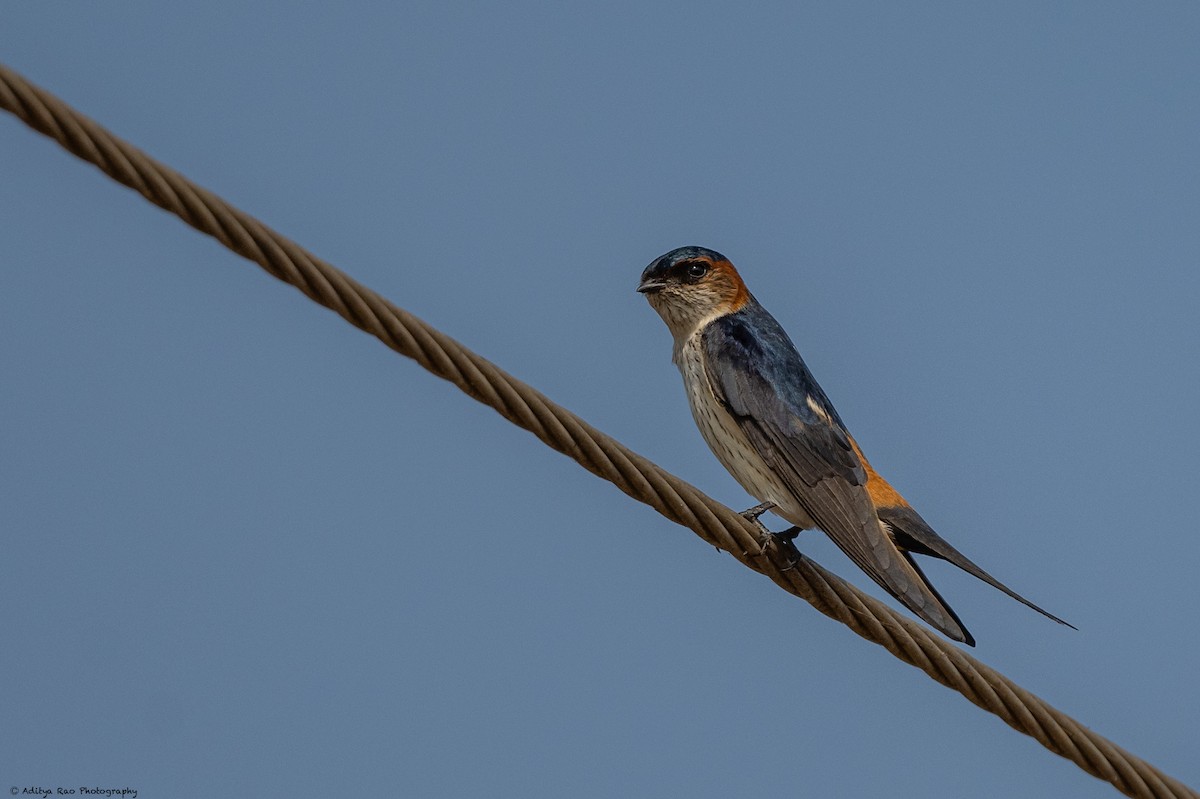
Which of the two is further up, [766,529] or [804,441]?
[804,441]

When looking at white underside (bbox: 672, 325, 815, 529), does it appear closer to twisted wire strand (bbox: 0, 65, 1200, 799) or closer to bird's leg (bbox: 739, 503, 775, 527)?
bird's leg (bbox: 739, 503, 775, 527)

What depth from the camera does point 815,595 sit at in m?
4.71

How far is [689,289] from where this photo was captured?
693 centimetres

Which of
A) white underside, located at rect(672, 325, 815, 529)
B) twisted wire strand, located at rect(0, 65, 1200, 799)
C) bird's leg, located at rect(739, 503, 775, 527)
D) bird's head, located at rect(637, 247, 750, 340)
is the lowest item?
twisted wire strand, located at rect(0, 65, 1200, 799)

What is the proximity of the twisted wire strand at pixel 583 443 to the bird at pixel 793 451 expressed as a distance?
629 mm

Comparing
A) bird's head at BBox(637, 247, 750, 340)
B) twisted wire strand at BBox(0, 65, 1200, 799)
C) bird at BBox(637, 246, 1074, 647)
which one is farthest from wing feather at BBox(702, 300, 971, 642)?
twisted wire strand at BBox(0, 65, 1200, 799)

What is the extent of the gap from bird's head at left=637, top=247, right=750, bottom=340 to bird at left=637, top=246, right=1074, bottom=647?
0.07 ft

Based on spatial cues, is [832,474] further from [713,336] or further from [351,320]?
[351,320]

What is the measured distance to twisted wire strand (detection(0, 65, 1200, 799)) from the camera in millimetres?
2924

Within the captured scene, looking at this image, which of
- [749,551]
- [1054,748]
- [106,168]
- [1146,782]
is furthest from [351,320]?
[1146,782]

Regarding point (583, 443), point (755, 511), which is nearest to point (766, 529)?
point (755, 511)

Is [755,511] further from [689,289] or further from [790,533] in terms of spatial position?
[689,289]

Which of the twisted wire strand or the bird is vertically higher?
the bird

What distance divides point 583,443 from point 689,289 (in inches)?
127
